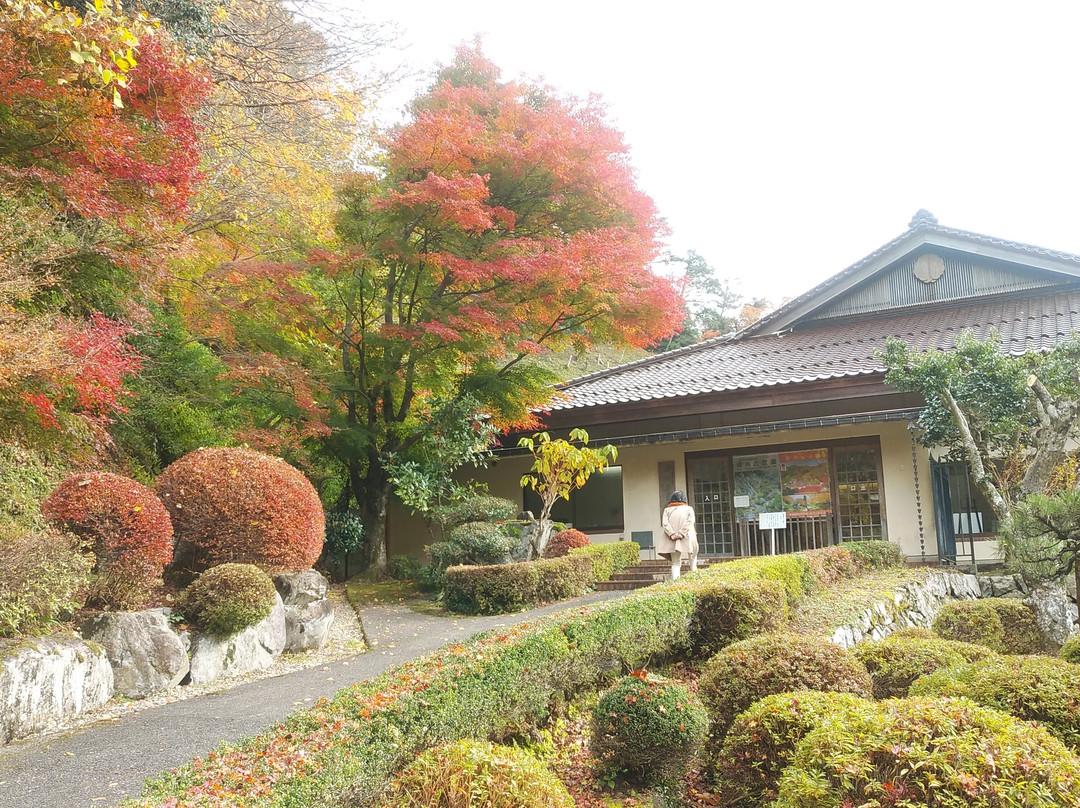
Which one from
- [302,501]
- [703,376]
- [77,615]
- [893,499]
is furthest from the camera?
[703,376]

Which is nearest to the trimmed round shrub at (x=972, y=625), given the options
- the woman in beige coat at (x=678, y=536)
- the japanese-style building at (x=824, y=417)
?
the woman in beige coat at (x=678, y=536)

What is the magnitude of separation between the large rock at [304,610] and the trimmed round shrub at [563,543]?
4.79 meters

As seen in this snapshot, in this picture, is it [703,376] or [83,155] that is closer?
[83,155]

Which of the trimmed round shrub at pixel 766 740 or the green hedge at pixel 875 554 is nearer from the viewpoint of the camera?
the trimmed round shrub at pixel 766 740

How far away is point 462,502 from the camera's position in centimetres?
1342

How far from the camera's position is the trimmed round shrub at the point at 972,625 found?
28.7 feet

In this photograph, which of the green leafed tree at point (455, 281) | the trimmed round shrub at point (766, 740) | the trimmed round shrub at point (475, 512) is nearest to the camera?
the trimmed round shrub at point (766, 740)

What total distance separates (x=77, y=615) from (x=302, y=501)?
2882 mm

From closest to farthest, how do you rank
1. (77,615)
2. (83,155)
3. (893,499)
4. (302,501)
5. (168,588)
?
(77,615) < (83,155) < (168,588) < (302,501) < (893,499)

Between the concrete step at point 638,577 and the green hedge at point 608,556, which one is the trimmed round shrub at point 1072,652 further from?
the green hedge at point 608,556

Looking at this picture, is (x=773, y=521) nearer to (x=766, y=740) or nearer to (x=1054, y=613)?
(x=1054, y=613)

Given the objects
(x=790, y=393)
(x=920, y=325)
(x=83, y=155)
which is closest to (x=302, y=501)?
(x=83, y=155)

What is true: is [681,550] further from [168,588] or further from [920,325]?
[920,325]

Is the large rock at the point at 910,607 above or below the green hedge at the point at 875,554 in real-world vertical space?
below
